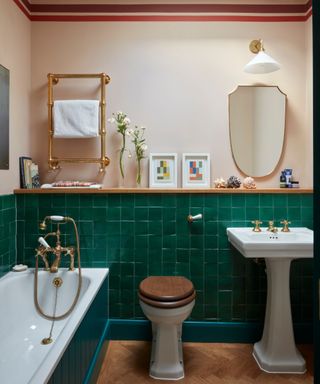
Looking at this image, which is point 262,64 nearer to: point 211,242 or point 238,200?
point 238,200

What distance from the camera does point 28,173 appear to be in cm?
216

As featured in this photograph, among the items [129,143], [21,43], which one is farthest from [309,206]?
[21,43]

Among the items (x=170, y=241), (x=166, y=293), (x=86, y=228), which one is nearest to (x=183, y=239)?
(x=170, y=241)

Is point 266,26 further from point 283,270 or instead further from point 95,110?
point 283,270

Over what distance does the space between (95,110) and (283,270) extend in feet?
5.88

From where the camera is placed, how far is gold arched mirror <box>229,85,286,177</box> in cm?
227

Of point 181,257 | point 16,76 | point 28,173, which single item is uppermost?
point 16,76

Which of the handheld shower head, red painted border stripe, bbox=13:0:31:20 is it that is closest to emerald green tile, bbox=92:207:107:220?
the handheld shower head

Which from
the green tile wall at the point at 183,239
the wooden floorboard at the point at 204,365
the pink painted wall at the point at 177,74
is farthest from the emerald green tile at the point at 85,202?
the wooden floorboard at the point at 204,365

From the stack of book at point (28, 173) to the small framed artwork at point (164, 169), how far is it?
93 centimetres

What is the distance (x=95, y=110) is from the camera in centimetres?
217

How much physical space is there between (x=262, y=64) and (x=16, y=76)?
6.11ft

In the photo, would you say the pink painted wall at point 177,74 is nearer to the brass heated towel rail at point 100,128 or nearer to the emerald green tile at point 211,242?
the brass heated towel rail at point 100,128

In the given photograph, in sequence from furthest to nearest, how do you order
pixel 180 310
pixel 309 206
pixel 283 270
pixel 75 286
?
pixel 309 206 < pixel 75 286 < pixel 283 270 < pixel 180 310
